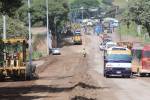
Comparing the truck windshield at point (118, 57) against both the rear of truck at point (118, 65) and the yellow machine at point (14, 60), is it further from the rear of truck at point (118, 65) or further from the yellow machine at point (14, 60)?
the yellow machine at point (14, 60)

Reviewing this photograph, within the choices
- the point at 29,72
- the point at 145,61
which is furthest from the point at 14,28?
the point at 29,72

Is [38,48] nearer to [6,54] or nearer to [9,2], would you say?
[6,54]

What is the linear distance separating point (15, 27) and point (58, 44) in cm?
6114

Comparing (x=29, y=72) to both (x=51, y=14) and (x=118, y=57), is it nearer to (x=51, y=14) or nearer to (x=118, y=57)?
(x=118, y=57)

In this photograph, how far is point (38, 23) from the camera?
462ft

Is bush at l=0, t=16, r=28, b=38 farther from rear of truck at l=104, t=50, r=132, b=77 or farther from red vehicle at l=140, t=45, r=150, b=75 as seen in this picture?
rear of truck at l=104, t=50, r=132, b=77

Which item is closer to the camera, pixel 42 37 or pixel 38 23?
pixel 42 37

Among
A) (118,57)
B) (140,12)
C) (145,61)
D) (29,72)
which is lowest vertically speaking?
(29,72)

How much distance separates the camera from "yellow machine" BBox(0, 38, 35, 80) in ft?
148

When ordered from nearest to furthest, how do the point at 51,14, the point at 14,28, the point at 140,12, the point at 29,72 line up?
the point at 29,72, the point at 140,12, the point at 14,28, the point at 51,14

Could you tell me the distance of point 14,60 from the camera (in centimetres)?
4566

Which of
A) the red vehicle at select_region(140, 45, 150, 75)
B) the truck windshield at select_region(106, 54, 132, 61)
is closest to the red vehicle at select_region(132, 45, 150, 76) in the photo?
the red vehicle at select_region(140, 45, 150, 75)

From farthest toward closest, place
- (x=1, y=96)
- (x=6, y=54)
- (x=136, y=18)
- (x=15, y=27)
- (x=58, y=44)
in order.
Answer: (x=58, y=44) < (x=15, y=27) < (x=136, y=18) < (x=6, y=54) < (x=1, y=96)

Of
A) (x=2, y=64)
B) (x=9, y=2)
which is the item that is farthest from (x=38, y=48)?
(x=9, y=2)
